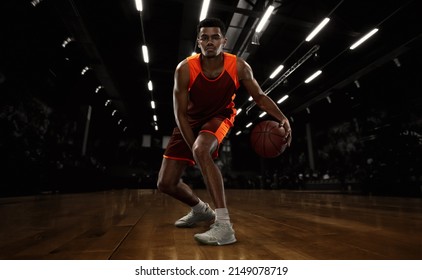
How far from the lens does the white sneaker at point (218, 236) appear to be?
1.12m

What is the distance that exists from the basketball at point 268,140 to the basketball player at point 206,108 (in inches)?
19.8

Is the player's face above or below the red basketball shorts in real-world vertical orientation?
above

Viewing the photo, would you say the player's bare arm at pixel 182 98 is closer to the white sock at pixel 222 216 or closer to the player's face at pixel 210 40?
the player's face at pixel 210 40

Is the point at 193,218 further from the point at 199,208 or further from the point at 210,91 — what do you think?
the point at 210,91

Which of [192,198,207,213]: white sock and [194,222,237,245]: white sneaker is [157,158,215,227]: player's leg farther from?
[194,222,237,245]: white sneaker

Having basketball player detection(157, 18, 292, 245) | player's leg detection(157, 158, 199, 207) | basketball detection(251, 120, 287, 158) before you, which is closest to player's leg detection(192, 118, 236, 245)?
basketball player detection(157, 18, 292, 245)

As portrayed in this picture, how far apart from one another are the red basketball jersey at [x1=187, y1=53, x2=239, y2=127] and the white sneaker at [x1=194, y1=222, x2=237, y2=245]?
0.74m

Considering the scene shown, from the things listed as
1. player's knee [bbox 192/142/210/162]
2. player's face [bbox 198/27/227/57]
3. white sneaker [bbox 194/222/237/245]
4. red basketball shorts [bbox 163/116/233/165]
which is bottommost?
white sneaker [bbox 194/222/237/245]

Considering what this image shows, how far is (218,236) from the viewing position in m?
1.13

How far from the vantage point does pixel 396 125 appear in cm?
626

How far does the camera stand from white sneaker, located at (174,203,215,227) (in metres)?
1.65

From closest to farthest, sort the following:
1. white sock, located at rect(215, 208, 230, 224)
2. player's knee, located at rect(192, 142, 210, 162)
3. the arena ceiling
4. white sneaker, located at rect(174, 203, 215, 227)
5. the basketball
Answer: white sock, located at rect(215, 208, 230, 224)
player's knee, located at rect(192, 142, 210, 162)
white sneaker, located at rect(174, 203, 215, 227)
the basketball
the arena ceiling

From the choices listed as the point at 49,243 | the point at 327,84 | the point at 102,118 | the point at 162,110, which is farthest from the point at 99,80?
the point at 49,243

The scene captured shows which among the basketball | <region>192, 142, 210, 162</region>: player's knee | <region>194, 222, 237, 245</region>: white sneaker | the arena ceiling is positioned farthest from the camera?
the arena ceiling
